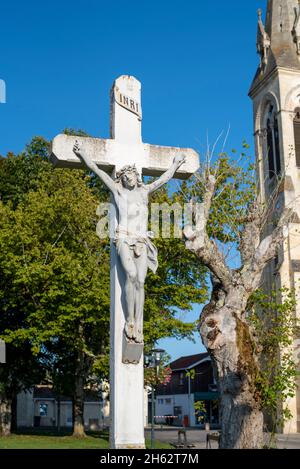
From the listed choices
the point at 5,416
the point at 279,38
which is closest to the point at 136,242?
the point at 5,416

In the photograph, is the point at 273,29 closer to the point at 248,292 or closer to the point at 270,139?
the point at 270,139

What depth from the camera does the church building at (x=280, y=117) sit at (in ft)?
139

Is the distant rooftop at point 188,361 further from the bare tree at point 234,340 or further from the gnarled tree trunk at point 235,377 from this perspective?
the gnarled tree trunk at point 235,377

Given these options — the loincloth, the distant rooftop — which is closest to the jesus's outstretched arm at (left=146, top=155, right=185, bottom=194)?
the loincloth

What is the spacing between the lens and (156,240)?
3070 cm

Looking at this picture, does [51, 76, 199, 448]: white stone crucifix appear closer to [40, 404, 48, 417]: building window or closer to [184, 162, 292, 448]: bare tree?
[184, 162, 292, 448]: bare tree

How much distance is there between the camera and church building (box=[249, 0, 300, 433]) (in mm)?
42500

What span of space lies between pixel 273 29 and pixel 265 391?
4594cm

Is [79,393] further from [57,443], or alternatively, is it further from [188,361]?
[188,361]

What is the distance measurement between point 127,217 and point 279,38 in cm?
4679

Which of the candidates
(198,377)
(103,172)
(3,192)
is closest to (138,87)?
(103,172)

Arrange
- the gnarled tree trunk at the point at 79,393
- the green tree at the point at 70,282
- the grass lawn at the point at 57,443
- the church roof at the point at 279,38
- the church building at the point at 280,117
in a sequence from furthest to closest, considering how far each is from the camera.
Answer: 1. the church roof at the point at 279,38
2. the church building at the point at 280,117
3. the gnarled tree trunk at the point at 79,393
4. the green tree at the point at 70,282
5. the grass lawn at the point at 57,443

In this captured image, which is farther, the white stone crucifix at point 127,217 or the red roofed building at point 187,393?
the red roofed building at point 187,393

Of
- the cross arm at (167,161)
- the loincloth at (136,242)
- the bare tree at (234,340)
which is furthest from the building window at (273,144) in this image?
the loincloth at (136,242)
